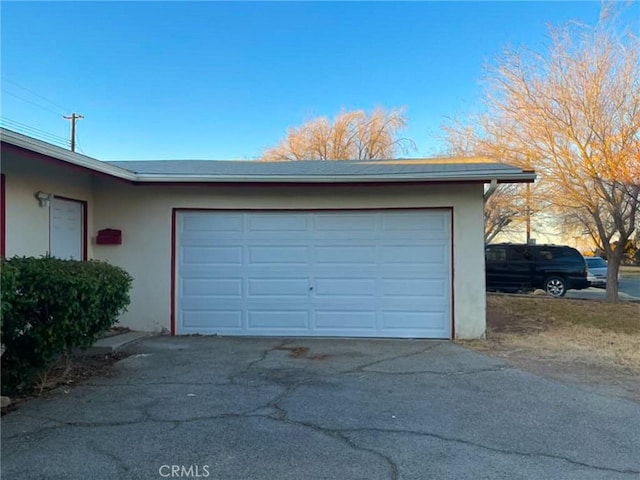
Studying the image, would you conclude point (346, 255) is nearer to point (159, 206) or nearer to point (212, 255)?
point (212, 255)

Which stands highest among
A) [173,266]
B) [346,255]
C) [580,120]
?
[580,120]

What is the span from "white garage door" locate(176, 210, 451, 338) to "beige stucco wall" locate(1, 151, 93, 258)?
83.7 inches

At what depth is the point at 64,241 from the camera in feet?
25.5

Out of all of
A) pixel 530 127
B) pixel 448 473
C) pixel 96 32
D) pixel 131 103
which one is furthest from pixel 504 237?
pixel 448 473

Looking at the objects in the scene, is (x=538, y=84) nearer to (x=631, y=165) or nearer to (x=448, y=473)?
(x=631, y=165)

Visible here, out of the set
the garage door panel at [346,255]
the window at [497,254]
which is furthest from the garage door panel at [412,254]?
the window at [497,254]

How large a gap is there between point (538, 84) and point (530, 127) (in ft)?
3.50

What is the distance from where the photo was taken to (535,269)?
51.2ft

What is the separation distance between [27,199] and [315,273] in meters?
4.63

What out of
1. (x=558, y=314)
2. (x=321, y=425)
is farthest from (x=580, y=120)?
(x=321, y=425)

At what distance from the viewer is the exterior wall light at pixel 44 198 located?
7.00 m

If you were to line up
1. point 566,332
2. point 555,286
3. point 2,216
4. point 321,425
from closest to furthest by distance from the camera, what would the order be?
point 321,425, point 2,216, point 566,332, point 555,286

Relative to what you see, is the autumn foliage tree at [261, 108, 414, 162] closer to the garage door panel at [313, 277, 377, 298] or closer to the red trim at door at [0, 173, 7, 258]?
the garage door panel at [313, 277, 377, 298]

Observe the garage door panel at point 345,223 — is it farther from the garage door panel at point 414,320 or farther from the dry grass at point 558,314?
the dry grass at point 558,314
